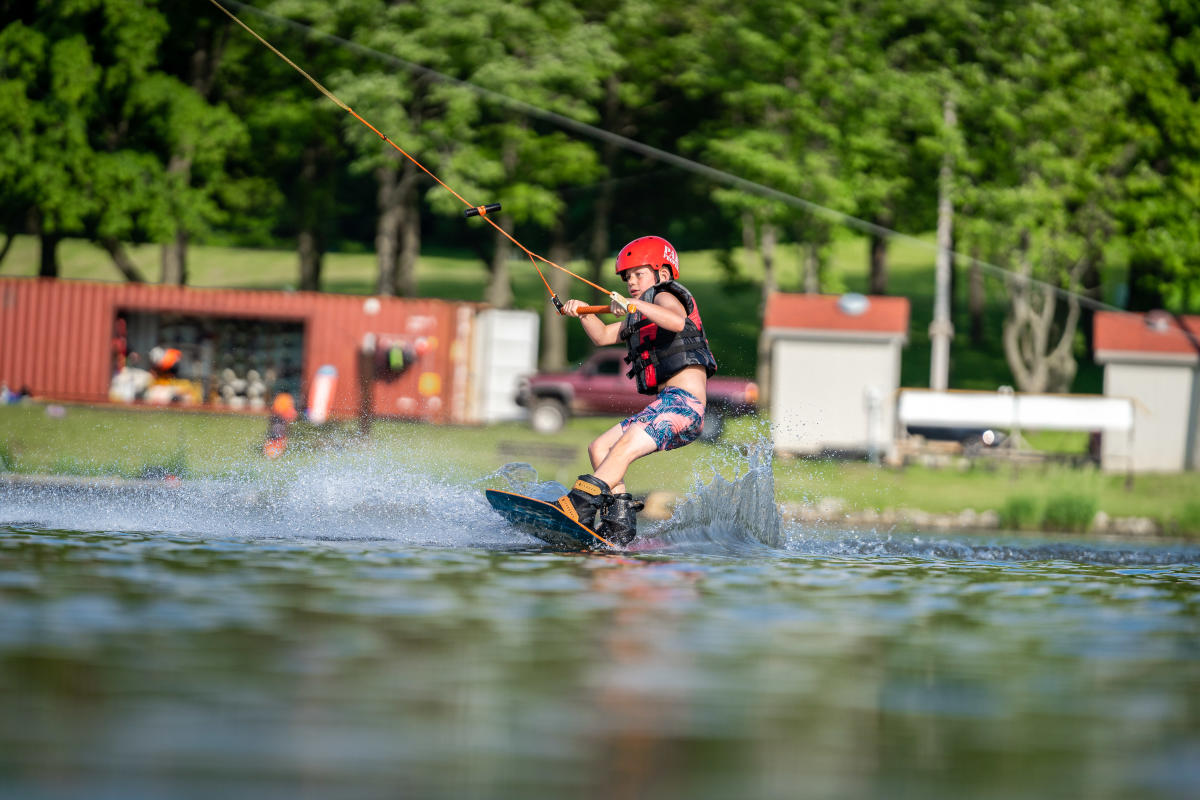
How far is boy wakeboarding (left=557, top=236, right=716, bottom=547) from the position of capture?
8.87 meters

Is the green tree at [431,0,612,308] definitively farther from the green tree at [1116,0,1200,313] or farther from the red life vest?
the red life vest

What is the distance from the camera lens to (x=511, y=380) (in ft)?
109

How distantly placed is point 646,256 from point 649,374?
2.32 feet

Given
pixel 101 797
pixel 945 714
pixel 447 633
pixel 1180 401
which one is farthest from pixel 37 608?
pixel 1180 401

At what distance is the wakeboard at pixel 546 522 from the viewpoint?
8672mm

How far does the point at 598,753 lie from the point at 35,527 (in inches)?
242

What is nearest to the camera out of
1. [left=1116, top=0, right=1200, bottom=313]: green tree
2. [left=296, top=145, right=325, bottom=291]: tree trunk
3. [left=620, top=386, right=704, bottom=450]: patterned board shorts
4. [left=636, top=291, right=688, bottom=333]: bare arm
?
[left=636, top=291, right=688, bottom=333]: bare arm

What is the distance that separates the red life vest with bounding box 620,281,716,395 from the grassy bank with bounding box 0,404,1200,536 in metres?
8.94

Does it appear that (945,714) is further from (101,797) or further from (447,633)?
(101,797)

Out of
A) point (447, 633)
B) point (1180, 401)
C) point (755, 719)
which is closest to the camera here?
point (755, 719)

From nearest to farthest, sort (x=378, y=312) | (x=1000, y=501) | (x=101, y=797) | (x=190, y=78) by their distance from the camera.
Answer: (x=101, y=797) < (x=1000, y=501) < (x=378, y=312) < (x=190, y=78)

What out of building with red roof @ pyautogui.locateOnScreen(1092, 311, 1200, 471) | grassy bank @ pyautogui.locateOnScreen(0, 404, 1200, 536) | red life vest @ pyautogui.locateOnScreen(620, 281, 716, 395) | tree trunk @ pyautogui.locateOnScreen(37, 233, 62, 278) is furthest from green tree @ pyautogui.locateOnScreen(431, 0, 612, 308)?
red life vest @ pyautogui.locateOnScreen(620, 281, 716, 395)

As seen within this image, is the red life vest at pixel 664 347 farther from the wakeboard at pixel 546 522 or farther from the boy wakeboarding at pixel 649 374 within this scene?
the wakeboard at pixel 546 522

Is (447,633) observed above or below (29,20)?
below
